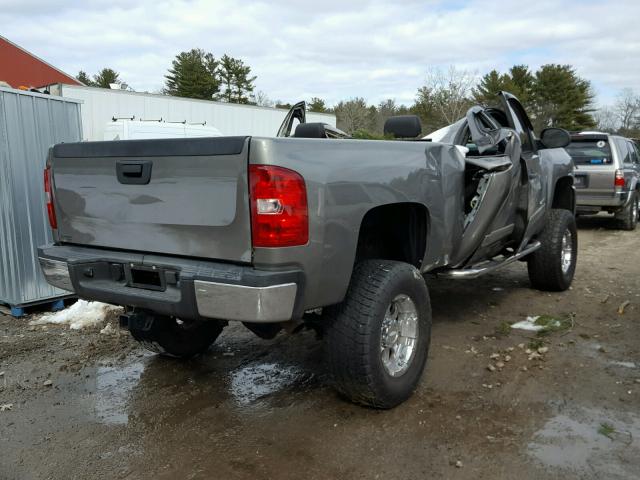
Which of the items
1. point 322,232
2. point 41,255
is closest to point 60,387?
point 41,255

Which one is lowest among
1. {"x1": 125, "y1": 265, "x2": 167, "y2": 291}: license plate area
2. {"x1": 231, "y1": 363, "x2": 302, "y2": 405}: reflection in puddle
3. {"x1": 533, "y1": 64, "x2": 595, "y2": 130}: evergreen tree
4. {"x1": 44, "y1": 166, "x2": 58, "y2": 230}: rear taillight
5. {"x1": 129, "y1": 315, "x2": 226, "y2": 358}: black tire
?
{"x1": 231, "y1": 363, "x2": 302, "y2": 405}: reflection in puddle

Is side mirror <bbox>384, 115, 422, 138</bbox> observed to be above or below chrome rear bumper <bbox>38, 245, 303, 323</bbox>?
above

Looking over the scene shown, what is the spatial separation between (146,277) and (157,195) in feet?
1.42

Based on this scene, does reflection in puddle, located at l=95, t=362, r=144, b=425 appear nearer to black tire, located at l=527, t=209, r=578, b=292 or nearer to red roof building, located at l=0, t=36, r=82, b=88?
black tire, located at l=527, t=209, r=578, b=292

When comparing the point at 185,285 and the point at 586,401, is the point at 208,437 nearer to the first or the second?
the point at 185,285

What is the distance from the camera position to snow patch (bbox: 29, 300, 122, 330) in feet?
16.9

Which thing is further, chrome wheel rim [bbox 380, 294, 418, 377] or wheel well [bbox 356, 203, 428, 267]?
wheel well [bbox 356, 203, 428, 267]

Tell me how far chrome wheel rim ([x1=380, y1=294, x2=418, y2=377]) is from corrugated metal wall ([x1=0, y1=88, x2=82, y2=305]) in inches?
153

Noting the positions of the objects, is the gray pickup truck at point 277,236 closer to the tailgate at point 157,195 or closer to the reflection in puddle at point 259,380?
the tailgate at point 157,195

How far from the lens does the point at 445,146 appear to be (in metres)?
3.69

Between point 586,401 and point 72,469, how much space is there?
9.58 feet

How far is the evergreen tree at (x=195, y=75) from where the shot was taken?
46594 millimetres

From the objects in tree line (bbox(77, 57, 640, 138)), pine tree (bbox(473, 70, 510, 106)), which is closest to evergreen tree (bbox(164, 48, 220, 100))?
tree line (bbox(77, 57, 640, 138))

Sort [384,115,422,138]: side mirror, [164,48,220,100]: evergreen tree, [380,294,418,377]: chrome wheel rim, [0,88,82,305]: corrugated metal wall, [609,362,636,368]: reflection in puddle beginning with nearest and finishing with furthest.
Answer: [380,294,418,377]: chrome wheel rim, [609,362,636,368]: reflection in puddle, [384,115,422,138]: side mirror, [0,88,82,305]: corrugated metal wall, [164,48,220,100]: evergreen tree
